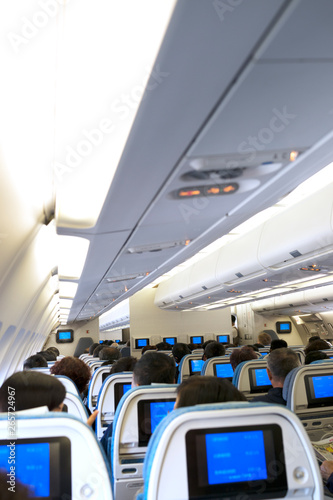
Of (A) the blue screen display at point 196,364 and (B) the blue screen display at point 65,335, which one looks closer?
(A) the blue screen display at point 196,364

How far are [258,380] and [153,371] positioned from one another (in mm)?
2212

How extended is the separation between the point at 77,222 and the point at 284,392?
259 centimetres

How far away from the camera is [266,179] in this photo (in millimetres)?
4129

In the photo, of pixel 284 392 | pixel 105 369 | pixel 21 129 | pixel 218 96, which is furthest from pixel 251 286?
pixel 218 96

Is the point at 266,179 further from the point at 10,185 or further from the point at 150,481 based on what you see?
the point at 150,481

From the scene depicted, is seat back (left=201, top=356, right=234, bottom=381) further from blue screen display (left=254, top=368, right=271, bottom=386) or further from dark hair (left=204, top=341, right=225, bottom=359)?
blue screen display (left=254, top=368, right=271, bottom=386)

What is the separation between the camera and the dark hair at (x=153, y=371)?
4.79 metres

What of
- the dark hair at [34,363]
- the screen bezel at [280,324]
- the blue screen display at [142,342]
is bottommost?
the dark hair at [34,363]

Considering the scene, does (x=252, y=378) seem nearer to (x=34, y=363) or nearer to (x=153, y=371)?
(x=153, y=371)

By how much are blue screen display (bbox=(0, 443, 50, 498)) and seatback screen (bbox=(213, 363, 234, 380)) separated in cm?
602

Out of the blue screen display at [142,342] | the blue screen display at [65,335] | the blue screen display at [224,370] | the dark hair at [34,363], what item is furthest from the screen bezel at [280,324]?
the dark hair at [34,363]

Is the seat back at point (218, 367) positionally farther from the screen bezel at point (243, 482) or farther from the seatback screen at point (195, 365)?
the screen bezel at point (243, 482)

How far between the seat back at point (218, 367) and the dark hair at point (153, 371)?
114 inches

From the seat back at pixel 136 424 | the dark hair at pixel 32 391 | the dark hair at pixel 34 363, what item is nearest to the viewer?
the dark hair at pixel 32 391
